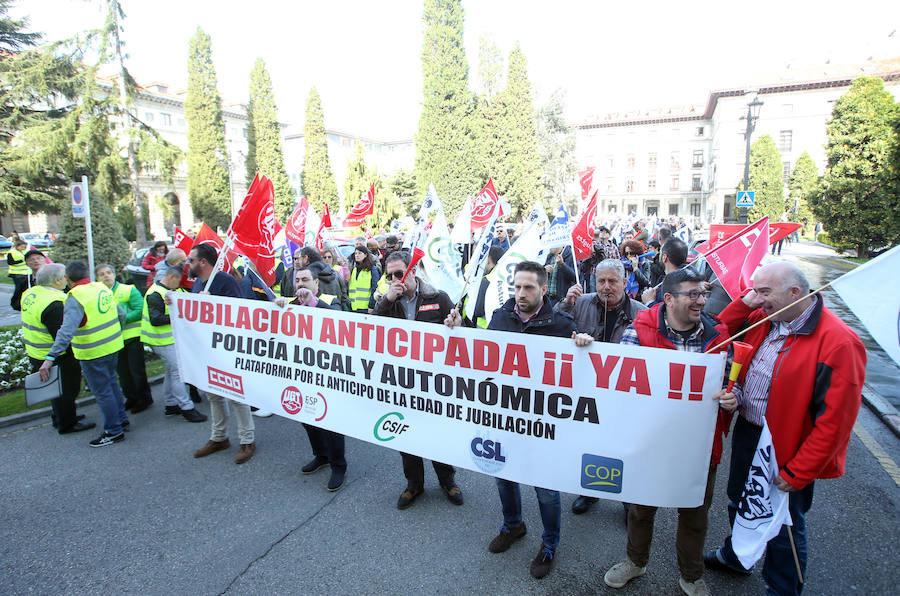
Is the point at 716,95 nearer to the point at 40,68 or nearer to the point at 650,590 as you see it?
the point at 40,68

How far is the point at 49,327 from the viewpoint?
5289mm

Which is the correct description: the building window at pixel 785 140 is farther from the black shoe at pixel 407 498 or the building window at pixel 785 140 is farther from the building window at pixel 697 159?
the black shoe at pixel 407 498

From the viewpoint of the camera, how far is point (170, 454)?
5047 millimetres

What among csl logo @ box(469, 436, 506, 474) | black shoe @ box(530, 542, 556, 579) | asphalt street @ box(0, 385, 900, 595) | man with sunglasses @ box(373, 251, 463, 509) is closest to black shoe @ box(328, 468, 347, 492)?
asphalt street @ box(0, 385, 900, 595)

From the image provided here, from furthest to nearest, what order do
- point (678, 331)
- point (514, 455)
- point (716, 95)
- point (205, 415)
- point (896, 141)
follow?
1. point (716, 95)
2. point (896, 141)
3. point (205, 415)
4. point (514, 455)
5. point (678, 331)

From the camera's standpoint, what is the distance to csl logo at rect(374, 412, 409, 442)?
3694 millimetres

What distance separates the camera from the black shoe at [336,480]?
429cm

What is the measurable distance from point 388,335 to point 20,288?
9.29 m

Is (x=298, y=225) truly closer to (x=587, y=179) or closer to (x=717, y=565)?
(x=587, y=179)

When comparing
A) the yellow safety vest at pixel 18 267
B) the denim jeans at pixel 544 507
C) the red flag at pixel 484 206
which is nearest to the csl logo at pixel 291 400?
the denim jeans at pixel 544 507

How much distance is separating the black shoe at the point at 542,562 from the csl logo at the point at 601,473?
0.56 meters

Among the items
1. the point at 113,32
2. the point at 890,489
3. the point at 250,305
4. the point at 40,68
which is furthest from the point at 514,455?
the point at 40,68

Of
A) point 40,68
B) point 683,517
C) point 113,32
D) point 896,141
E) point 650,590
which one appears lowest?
point 650,590

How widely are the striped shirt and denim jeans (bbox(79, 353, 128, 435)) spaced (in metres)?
5.82
